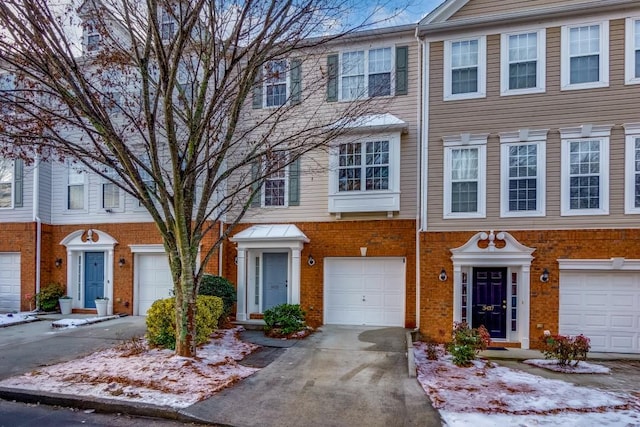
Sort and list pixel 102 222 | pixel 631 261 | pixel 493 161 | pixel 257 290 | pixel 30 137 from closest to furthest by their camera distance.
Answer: pixel 30 137, pixel 631 261, pixel 493 161, pixel 257 290, pixel 102 222

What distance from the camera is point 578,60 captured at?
32.4 ft

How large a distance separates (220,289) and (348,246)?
3831 millimetres

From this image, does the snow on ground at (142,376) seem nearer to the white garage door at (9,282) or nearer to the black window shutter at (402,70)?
the white garage door at (9,282)

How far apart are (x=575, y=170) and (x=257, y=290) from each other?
30.5 feet

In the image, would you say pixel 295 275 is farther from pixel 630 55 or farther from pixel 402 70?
pixel 630 55

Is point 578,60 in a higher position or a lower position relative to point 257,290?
higher

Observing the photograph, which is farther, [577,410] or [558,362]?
[558,362]

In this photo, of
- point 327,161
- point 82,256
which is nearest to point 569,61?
point 327,161

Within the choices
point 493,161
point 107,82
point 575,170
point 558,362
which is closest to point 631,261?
point 575,170

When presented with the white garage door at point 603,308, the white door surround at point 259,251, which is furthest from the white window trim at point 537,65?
the white door surround at point 259,251

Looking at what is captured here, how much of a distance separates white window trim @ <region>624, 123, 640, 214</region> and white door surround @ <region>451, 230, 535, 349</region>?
2.40 meters

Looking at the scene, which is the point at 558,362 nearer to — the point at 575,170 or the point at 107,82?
the point at 575,170

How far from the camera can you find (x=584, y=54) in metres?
9.84

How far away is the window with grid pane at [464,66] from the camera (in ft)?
34.4
